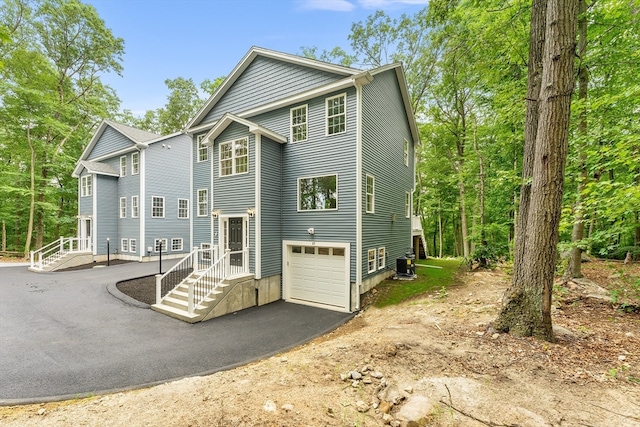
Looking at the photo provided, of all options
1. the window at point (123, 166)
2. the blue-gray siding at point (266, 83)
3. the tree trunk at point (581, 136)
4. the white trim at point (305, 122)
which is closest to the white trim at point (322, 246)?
the white trim at point (305, 122)

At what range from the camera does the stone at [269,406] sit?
9.83ft

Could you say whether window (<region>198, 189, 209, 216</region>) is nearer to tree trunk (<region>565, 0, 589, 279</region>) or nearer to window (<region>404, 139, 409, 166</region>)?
window (<region>404, 139, 409, 166</region>)

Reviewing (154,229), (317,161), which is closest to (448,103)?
(317,161)

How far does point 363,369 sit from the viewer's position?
12.3 ft

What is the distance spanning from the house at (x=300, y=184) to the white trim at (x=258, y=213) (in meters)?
0.03

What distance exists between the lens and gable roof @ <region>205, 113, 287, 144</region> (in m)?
8.86

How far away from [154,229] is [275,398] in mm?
17002

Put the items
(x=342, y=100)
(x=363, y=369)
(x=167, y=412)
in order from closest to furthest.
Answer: (x=167, y=412) < (x=363, y=369) < (x=342, y=100)

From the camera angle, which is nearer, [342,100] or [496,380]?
[496,380]

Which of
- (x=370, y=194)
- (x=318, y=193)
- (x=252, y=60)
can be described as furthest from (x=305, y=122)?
(x=252, y=60)

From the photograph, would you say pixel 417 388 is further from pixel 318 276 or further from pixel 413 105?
pixel 413 105

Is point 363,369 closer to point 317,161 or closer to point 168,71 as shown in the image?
point 317,161

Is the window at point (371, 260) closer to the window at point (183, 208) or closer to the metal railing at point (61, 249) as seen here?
the window at point (183, 208)

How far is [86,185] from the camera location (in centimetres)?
1738
